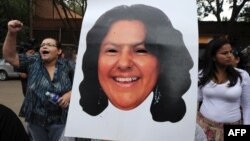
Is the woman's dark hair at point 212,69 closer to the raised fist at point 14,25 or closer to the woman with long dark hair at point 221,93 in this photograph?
the woman with long dark hair at point 221,93

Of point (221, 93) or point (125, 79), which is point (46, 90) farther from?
point (125, 79)

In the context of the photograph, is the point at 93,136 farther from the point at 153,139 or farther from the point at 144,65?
the point at 144,65

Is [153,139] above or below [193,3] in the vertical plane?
below

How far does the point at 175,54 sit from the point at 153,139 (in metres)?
0.38

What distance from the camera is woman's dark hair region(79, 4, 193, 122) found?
198 cm

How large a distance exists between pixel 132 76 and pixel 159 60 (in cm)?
15

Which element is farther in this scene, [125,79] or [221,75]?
[221,75]

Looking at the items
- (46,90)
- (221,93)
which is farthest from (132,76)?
(46,90)

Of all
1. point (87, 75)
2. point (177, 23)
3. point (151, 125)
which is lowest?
point (151, 125)

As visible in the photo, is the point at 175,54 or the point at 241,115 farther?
the point at 241,115

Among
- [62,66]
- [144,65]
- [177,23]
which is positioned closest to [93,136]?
[144,65]

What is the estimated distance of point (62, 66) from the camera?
3588 millimetres

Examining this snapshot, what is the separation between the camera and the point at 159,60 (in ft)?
6.63

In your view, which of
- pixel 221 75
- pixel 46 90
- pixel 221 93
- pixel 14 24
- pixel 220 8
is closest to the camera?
pixel 14 24
